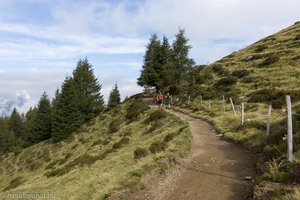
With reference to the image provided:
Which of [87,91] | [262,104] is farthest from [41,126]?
[262,104]

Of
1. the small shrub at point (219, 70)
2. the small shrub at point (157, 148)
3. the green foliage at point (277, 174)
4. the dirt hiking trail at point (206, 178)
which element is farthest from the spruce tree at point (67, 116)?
the green foliage at point (277, 174)

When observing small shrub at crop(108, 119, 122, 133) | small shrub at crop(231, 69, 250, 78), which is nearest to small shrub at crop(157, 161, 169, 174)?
small shrub at crop(108, 119, 122, 133)

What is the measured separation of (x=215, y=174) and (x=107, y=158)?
12715 mm

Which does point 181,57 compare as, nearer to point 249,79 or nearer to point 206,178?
point 249,79

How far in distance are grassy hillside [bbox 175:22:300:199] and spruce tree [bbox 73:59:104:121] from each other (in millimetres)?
23456

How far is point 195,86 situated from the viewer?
5000 centimetres

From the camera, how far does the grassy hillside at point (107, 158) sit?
13.1 metres

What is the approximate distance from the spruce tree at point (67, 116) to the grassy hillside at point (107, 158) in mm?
2829

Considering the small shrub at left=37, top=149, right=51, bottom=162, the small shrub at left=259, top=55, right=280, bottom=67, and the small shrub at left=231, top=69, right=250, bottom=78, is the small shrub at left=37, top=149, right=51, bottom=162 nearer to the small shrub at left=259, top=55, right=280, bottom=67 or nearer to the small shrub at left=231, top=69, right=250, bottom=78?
the small shrub at left=231, top=69, right=250, bottom=78

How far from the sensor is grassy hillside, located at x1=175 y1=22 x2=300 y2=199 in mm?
9359

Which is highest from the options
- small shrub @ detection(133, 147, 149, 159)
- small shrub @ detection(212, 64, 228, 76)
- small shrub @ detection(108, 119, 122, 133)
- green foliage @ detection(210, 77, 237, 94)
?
small shrub @ detection(212, 64, 228, 76)

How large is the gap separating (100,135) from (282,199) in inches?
1497

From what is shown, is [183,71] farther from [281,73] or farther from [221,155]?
[221,155]

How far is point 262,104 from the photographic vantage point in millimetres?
28016
